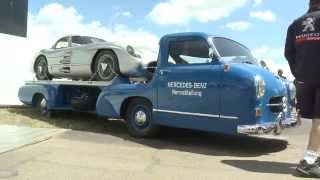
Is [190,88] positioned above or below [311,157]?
above

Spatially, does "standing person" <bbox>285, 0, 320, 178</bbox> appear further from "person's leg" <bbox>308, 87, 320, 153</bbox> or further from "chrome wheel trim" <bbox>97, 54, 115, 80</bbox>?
"chrome wheel trim" <bbox>97, 54, 115, 80</bbox>

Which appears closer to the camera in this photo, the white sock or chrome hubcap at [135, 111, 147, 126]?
the white sock

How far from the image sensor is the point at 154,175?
713 cm

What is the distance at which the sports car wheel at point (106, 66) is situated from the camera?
37.2 ft

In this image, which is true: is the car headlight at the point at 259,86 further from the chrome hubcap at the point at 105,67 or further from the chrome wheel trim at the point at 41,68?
the chrome wheel trim at the point at 41,68

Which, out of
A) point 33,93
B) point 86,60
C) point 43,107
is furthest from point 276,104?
point 33,93

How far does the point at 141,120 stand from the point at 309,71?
166 inches

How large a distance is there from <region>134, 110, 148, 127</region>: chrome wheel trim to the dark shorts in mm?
3891

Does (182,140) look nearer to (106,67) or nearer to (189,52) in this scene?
(189,52)

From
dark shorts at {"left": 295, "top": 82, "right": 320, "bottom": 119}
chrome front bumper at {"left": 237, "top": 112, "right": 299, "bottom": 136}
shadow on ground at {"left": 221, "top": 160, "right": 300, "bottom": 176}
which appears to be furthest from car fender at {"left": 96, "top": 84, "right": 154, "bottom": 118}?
dark shorts at {"left": 295, "top": 82, "right": 320, "bottom": 119}

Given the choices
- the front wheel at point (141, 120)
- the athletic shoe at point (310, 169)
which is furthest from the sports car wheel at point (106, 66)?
the athletic shoe at point (310, 169)

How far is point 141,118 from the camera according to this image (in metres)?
10.5

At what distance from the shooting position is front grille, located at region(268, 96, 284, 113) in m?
9.09

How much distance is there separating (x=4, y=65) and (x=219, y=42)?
9.69 m
